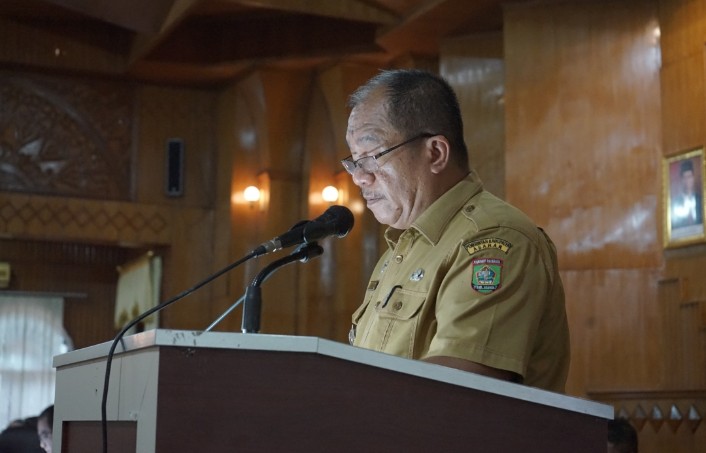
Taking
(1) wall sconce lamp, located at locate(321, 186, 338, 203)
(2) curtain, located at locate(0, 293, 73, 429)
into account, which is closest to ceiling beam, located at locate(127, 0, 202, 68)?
(1) wall sconce lamp, located at locate(321, 186, 338, 203)

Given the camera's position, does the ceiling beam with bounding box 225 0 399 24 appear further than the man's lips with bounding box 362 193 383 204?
Yes

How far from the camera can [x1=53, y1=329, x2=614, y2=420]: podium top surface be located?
142 centimetres

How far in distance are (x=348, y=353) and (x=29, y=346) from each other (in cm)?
1123

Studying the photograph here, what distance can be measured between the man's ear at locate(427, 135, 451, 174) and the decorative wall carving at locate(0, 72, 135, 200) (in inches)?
337

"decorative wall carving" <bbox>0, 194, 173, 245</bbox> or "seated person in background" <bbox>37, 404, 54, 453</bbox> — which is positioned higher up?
"decorative wall carving" <bbox>0, 194, 173, 245</bbox>

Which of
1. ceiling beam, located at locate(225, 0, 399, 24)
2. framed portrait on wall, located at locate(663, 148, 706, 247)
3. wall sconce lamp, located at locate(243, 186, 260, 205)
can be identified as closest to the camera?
framed portrait on wall, located at locate(663, 148, 706, 247)

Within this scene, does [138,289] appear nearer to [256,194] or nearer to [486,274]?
[256,194]

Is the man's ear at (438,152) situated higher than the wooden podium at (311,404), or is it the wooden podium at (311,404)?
the man's ear at (438,152)

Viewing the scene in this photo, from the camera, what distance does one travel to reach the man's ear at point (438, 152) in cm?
229

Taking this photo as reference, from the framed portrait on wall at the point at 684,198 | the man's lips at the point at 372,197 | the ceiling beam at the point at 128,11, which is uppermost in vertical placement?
the ceiling beam at the point at 128,11

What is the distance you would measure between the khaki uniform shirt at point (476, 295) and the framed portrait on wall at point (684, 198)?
5.05m

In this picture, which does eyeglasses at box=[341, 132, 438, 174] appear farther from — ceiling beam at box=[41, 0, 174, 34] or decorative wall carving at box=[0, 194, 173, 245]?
decorative wall carving at box=[0, 194, 173, 245]

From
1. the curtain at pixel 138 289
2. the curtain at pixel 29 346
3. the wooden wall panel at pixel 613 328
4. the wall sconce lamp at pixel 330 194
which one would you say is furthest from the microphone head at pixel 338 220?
the curtain at pixel 29 346

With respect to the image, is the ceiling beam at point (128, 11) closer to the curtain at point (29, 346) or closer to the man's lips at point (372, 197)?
the curtain at point (29, 346)
